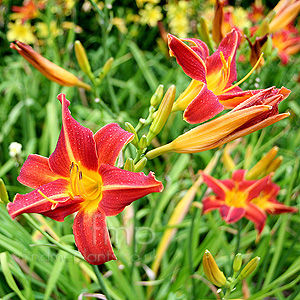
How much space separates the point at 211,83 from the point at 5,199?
615mm

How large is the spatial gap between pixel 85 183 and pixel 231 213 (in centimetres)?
65

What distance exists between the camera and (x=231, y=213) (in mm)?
1217

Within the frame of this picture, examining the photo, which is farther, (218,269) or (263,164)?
(263,164)

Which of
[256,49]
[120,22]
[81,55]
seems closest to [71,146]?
[81,55]

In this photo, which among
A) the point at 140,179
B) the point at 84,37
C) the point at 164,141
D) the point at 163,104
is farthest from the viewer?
the point at 84,37

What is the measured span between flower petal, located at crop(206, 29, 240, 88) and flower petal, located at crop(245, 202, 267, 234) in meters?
0.63

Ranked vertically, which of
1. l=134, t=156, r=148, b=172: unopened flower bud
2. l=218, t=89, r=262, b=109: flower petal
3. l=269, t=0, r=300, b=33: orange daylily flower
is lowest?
l=134, t=156, r=148, b=172: unopened flower bud

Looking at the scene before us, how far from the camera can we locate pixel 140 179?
2.13ft

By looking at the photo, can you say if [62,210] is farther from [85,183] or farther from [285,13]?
[285,13]

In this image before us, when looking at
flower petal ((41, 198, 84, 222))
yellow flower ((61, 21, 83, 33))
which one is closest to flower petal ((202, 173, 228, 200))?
flower petal ((41, 198, 84, 222))

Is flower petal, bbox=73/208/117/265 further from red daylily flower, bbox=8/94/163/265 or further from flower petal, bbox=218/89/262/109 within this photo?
flower petal, bbox=218/89/262/109

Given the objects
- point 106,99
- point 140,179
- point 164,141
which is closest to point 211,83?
point 140,179

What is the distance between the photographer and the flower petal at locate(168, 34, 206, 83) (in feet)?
2.43

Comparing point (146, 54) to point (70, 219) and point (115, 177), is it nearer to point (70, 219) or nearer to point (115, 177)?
point (70, 219)
